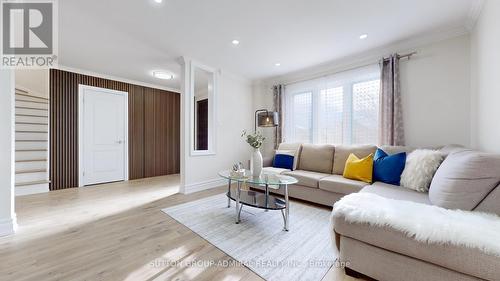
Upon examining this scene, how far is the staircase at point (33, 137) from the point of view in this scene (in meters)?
Result: 3.59

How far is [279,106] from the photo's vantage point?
4.47m

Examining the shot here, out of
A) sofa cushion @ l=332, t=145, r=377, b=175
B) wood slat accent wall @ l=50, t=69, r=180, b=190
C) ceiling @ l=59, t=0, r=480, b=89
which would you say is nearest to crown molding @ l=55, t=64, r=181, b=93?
wood slat accent wall @ l=50, t=69, r=180, b=190

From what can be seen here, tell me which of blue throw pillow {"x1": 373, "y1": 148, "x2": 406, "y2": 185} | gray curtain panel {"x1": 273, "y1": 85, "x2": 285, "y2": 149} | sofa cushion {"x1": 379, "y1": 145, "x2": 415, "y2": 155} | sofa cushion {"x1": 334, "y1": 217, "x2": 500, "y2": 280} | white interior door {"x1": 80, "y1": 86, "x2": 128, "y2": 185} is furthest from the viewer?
gray curtain panel {"x1": 273, "y1": 85, "x2": 285, "y2": 149}

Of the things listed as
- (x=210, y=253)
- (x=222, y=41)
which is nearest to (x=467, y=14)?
(x=222, y=41)

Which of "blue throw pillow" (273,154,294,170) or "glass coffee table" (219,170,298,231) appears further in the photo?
"blue throw pillow" (273,154,294,170)

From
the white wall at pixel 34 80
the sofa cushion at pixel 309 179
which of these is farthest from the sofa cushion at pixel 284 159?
the white wall at pixel 34 80

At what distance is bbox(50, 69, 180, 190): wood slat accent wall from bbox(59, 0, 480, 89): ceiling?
0.59m

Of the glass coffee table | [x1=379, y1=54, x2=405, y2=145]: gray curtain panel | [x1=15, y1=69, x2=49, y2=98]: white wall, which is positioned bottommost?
the glass coffee table

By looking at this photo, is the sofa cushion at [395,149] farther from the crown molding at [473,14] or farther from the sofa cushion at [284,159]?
the crown molding at [473,14]

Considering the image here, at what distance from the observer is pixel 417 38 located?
2809mm

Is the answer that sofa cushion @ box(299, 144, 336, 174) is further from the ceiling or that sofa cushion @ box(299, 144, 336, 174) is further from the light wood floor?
the light wood floor

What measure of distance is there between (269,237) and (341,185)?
123cm

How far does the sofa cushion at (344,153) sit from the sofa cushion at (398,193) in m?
0.75

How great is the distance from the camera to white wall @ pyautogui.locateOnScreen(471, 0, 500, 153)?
1760mm
